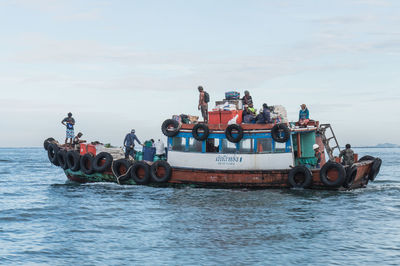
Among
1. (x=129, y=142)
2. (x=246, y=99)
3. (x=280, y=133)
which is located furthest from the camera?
(x=129, y=142)

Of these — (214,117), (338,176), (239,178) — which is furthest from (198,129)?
(338,176)

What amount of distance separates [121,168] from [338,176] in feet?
31.8

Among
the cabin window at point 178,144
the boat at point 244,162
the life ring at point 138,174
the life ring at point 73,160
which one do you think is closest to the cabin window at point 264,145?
the boat at point 244,162

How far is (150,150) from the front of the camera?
22734mm

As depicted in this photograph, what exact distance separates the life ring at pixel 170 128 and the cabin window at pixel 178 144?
0.37 m

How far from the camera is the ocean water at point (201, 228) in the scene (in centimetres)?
1101

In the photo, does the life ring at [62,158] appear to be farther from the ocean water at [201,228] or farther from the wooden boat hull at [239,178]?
the wooden boat hull at [239,178]

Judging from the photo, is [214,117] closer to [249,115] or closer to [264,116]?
[249,115]

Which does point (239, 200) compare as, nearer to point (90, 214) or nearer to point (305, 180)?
point (305, 180)

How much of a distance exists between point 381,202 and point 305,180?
2998 millimetres

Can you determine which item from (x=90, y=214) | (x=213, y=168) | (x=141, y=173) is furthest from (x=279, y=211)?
(x=141, y=173)

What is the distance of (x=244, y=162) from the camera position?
20312mm

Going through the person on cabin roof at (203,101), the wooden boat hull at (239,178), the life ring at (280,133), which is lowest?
the wooden boat hull at (239,178)

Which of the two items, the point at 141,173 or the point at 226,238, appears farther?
the point at 141,173
